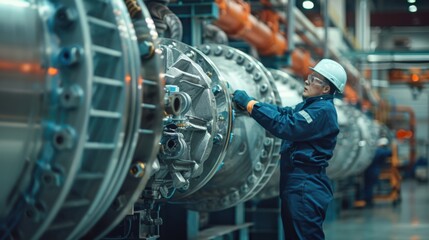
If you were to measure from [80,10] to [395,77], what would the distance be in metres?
20.7

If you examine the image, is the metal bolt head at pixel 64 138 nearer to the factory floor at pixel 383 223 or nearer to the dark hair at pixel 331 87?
the dark hair at pixel 331 87

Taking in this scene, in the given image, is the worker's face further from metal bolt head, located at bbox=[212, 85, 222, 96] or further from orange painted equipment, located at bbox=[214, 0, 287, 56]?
orange painted equipment, located at bbox=[214, 0, 287, 56]

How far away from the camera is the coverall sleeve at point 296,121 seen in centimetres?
424

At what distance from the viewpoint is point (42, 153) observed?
7.63 ft

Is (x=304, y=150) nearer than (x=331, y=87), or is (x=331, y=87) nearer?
(x=304, y=150)

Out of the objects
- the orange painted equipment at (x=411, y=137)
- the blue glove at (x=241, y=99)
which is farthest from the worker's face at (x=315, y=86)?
the orange painted equipment at (x=411, y=137)

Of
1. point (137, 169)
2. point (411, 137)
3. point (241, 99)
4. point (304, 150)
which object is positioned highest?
point (411, 137)

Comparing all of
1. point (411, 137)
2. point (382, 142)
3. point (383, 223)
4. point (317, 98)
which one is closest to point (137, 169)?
point (317, 98)

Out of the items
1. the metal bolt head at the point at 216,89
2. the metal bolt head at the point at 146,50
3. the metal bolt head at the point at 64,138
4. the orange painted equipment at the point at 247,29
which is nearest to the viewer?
the metal bolt head at the point at 64,138

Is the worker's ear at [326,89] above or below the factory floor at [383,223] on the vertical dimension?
above

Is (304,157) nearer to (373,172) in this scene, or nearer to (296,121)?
(296,121)

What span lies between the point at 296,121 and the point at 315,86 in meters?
0.36

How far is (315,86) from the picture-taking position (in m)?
4.54

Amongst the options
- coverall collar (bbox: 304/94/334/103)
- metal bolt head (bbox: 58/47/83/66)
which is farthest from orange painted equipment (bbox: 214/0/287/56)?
metal bolt head (bbox: 58/47/83/66)
